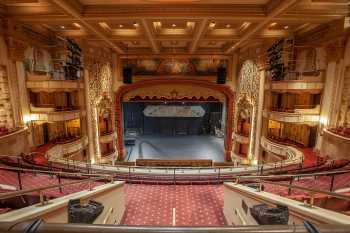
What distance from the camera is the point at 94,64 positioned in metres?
12.8

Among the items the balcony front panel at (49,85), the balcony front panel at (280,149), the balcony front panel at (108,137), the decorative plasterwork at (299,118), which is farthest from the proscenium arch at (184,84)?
the decorative plasterwork at (299,118)

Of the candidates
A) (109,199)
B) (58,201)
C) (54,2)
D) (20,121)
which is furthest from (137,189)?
(20,121)

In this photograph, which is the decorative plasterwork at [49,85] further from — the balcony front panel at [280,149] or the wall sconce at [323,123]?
the wall sconce at [323,123]

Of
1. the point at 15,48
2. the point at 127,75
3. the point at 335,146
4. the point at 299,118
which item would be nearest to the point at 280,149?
the point at 299,118

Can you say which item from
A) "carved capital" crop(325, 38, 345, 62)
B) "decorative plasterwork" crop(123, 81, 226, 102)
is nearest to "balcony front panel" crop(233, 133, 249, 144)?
"decorative plasterwork" crop(123, 81, 226, 102)

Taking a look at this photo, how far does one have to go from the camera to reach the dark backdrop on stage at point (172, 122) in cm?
2273

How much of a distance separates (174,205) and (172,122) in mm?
18272

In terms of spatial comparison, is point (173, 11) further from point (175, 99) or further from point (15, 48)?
point (175, 99)

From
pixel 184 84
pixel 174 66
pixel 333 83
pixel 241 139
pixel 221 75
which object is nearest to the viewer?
pixel 333 83

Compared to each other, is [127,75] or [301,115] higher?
[127,75]

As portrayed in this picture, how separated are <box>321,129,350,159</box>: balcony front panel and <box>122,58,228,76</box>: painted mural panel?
8.74 m

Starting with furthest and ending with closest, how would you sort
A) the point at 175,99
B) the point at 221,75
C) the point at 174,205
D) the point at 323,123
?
the point at 175,99, the point at 221,75, the point at 323,123, the point at 174,205

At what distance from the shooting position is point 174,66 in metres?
15.4

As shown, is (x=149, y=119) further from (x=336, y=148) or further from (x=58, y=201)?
(x=58, y=201)
